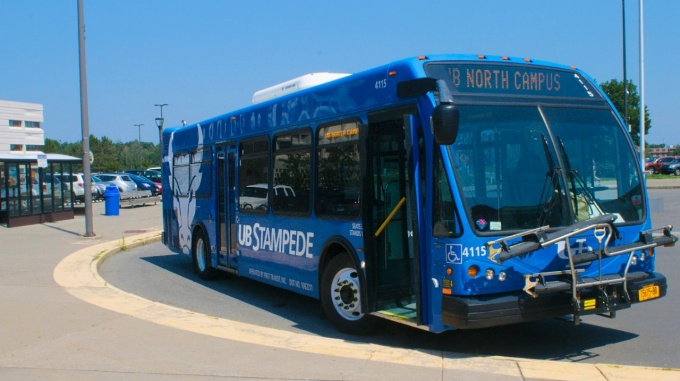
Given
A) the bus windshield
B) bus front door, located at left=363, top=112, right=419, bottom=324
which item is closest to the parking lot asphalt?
bus front door, located at left=363, top=112, right=419, bottom=324

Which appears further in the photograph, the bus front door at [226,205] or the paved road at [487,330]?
the bus front door at [226,205]

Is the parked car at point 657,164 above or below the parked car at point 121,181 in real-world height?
above

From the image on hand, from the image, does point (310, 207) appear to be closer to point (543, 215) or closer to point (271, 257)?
point (271, 257)

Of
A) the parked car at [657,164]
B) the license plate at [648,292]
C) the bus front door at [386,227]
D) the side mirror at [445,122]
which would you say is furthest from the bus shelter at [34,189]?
the parked car at [657,164]

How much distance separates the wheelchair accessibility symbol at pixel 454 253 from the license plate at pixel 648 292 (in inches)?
78.0

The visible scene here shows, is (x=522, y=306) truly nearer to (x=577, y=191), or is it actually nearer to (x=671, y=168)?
(x=577, y=191)

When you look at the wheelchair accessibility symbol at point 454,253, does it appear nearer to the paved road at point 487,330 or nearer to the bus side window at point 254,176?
the paved road at point 487,330

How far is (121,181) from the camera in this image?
1569 inches

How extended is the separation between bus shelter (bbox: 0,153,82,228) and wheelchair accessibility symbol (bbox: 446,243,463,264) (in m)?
20.3

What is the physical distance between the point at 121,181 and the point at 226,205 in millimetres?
30394

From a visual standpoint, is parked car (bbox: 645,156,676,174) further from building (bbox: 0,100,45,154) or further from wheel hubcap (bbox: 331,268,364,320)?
building (bbox: 0,100,45,154)

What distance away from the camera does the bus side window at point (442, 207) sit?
6207 millimetres

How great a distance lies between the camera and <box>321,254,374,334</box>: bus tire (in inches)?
302

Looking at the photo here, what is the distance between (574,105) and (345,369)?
3542mm
